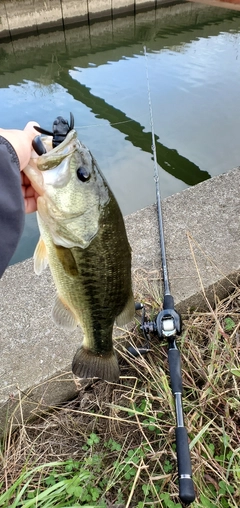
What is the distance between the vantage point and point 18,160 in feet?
4.35

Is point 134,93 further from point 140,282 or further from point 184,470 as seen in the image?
point 184,470

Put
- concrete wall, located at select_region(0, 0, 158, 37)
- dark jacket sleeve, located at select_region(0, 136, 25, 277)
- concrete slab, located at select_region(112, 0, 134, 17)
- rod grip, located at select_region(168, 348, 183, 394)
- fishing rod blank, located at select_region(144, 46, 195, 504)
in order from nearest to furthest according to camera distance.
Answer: dark jacket sleeve, located at select_region(0, 136, 25, 277)
fishing rod blank, located at select_region(144, 46, 195, 504)
rod grip, located at select_region(168, 348, 183, 394)
concrete wall, located at select_region(0, 0, 158, 37)
concrete slab, located at select_region(112, 0, 134, 17)

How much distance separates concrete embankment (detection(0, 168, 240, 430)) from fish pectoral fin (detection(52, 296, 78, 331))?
77cm

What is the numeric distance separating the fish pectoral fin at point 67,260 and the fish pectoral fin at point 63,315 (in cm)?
19

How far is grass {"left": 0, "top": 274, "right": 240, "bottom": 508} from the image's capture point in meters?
1.90

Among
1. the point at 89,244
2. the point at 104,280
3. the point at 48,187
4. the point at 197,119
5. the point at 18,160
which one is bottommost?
the point at 197,119

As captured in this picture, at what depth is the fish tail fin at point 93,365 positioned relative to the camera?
5.69 feet

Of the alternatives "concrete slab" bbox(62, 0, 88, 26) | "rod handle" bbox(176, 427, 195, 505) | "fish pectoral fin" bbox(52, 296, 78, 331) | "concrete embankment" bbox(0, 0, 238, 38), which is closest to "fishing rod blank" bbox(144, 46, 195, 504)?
"rod handle" bbox(176, 427, 195, 505)

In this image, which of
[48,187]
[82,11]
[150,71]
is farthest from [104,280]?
[82,11]

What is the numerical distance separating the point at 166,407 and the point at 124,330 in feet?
1.81

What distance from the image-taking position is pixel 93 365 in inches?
68.7

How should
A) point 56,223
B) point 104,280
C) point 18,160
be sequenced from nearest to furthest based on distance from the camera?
point 18,160 → point 56,223 → point 104,280

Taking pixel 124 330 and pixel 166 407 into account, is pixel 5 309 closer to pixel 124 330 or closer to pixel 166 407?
pixel 124 330

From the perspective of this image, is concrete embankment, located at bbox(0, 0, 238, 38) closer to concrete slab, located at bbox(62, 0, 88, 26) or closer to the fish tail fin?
concrete slab, located at bbox(62, 0, 88, 26)
